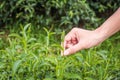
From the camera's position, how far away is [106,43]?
3.91 m

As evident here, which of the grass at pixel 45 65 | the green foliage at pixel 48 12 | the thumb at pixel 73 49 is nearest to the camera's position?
the thumb at pixel 73 49

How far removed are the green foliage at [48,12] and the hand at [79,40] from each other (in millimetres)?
1831

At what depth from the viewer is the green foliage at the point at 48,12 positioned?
4180mm

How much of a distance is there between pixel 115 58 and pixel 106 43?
1.89ft

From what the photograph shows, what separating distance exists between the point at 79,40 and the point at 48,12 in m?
1.98

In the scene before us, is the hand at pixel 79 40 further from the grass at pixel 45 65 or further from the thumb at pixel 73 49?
the grass at pixel 45 65

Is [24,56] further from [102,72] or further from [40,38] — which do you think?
[40,38]

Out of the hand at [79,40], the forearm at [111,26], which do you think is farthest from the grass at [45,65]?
the forearm at [111,26]

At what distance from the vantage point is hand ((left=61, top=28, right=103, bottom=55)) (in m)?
2.23

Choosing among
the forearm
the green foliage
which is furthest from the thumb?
the green foliage

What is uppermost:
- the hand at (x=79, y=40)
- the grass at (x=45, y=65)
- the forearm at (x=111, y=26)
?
the forearm at (x=111, y=26)

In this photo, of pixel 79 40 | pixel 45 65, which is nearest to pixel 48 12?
pixel 45 65

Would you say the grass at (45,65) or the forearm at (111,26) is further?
the grass at (45,65)

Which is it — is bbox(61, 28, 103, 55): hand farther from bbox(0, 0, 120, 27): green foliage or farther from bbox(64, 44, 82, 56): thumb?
bbox(0, 0, 120, 27): green foliage
